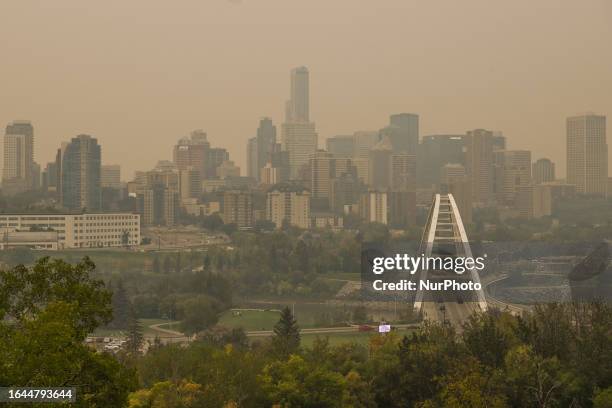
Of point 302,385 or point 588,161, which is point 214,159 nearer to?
point 588,161

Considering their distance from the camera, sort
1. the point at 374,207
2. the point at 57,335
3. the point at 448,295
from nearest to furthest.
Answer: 1. the point at 57,335
2. the point at 448,295
3. the point at 374,207

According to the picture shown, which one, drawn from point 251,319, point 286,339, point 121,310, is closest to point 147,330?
point 121,310

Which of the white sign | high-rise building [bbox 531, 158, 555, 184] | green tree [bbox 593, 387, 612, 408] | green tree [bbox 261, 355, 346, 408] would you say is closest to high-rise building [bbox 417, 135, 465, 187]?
high-rise building [bbox 531, 158, 555, 184]

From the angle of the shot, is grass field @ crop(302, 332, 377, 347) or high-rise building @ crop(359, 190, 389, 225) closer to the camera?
grass field @ crop(302, 332, 377, 347)

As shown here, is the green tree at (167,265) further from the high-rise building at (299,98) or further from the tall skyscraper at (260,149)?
the tall skyscraper at (260,149)

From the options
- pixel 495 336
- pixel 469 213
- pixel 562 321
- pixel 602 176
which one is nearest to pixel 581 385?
pixel 495 336

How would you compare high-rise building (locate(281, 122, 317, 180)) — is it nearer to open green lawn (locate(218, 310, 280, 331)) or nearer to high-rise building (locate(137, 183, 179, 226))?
high-rise building (locate(137, 183, 179, 226))
